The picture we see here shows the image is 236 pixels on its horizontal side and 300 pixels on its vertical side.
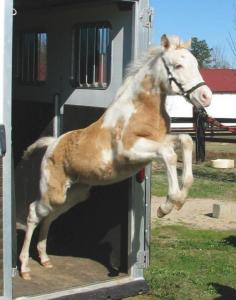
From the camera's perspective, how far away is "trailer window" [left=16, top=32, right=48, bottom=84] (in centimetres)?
608

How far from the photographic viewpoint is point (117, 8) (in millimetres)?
4688

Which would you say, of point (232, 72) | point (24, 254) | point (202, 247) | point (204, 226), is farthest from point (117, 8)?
point (232, 72)

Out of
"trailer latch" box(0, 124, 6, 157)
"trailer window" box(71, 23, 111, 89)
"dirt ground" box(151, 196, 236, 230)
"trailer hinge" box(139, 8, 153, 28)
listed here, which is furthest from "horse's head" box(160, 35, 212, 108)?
"dirt ground" box(151, 196, 236, 230)

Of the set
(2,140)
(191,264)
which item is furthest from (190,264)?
(2,140)

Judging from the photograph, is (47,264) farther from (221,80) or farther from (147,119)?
(221,80)

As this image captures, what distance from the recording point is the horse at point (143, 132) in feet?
13.3

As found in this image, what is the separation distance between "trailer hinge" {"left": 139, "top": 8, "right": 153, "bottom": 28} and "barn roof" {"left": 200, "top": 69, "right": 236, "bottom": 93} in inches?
1375

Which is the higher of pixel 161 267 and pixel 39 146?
pixel 39 146

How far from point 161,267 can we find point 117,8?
280 cm

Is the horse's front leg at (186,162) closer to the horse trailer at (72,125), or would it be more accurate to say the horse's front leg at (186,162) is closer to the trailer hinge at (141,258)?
the horse trailer at (72,125)

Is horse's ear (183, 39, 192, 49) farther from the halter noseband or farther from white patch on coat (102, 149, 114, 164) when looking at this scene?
white patch on coat (102, 149, 114, 164)

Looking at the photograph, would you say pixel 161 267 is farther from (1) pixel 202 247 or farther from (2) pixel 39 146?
(2) pixel 39 146

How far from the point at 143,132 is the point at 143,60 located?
1.67ft

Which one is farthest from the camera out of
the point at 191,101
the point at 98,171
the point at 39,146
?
the point at 39,146
